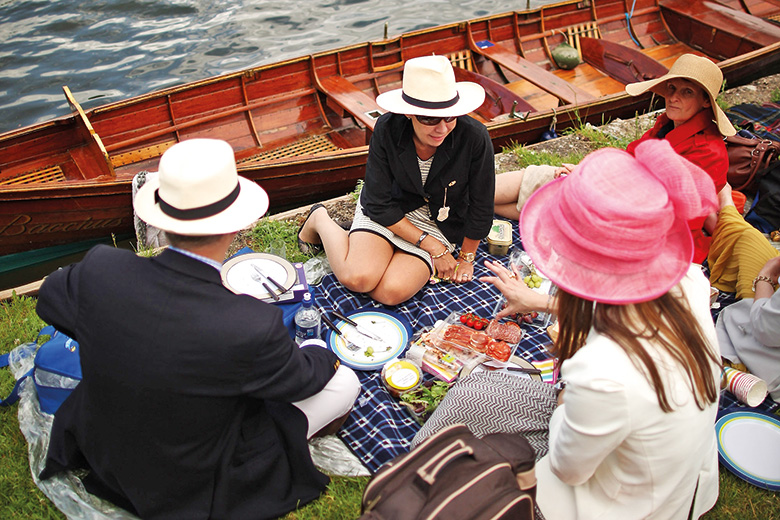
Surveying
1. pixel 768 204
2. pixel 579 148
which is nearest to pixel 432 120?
pixel 768 204

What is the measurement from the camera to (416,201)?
3621 millimetres

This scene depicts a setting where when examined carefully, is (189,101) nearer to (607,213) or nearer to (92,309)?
(92,309)

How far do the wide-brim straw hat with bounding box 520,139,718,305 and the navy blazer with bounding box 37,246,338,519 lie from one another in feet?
3.22

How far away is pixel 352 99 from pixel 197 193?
4.14 meters

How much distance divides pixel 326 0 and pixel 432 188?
348 inches

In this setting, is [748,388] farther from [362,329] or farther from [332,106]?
[332,106]

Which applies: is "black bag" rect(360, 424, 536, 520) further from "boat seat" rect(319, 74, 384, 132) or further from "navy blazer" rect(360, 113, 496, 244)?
"boat seat" rect(319, 74, 384, 132)

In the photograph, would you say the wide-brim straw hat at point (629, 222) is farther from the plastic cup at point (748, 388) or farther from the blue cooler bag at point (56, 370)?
the blue cooler bag at point (56, 370)

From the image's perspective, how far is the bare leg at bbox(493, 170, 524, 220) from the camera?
416 cm

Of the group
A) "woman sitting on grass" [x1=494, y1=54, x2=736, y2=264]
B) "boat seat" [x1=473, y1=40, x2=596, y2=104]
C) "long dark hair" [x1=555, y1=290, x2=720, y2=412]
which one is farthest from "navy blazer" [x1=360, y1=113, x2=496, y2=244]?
"boat seat" [x1=473, y1=40, x2=596, y2=104]

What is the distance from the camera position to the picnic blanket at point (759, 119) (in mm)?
5215

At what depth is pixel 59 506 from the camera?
236 centimetres

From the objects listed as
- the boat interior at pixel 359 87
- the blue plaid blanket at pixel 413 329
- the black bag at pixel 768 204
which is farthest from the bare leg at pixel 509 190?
the black bag at pixel 768 204

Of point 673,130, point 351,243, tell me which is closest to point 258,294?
point 351,243
